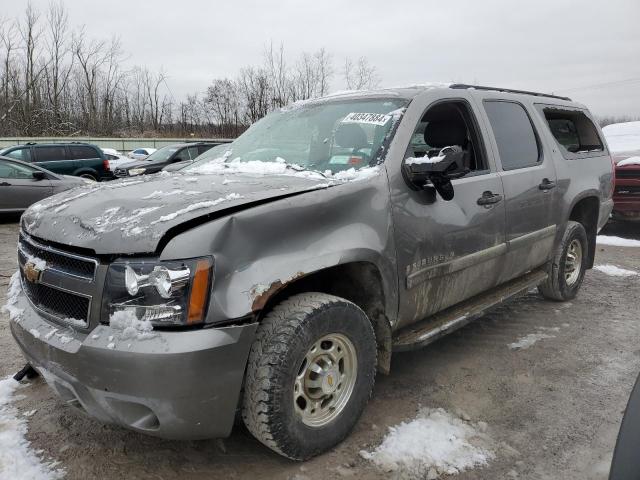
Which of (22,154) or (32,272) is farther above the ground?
(22,154)

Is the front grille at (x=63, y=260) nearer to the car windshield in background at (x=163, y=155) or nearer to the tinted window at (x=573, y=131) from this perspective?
the tinted window at (x=573, y=131)

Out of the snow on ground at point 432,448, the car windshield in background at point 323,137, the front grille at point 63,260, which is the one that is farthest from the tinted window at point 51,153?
the snow on ground at point 432,448

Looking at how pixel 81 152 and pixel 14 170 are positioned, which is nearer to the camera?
pixel 14 170

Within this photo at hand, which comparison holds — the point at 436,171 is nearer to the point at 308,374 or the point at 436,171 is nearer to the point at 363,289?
the point at 363,289

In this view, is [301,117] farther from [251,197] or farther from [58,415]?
[58,415]

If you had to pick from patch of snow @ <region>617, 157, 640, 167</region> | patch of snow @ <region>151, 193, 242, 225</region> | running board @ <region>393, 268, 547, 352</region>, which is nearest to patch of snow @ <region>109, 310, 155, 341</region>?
patch of snow @ <region>151, 193, 242, 225</region>

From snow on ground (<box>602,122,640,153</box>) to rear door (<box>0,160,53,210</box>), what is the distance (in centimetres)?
1173

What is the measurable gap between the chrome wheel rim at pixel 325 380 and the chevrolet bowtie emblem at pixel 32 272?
50.9 inches

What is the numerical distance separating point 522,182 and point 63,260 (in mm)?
3137

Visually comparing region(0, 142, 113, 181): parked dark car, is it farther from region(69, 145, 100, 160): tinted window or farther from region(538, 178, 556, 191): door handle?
A: region(538, 178, 556, 191): door handle

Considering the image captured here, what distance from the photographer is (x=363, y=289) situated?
274cm

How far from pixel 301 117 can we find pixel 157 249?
191cm

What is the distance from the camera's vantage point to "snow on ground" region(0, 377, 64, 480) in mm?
2340

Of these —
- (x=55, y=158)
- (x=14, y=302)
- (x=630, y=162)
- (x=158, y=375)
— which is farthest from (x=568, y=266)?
(x=55, y=158)
